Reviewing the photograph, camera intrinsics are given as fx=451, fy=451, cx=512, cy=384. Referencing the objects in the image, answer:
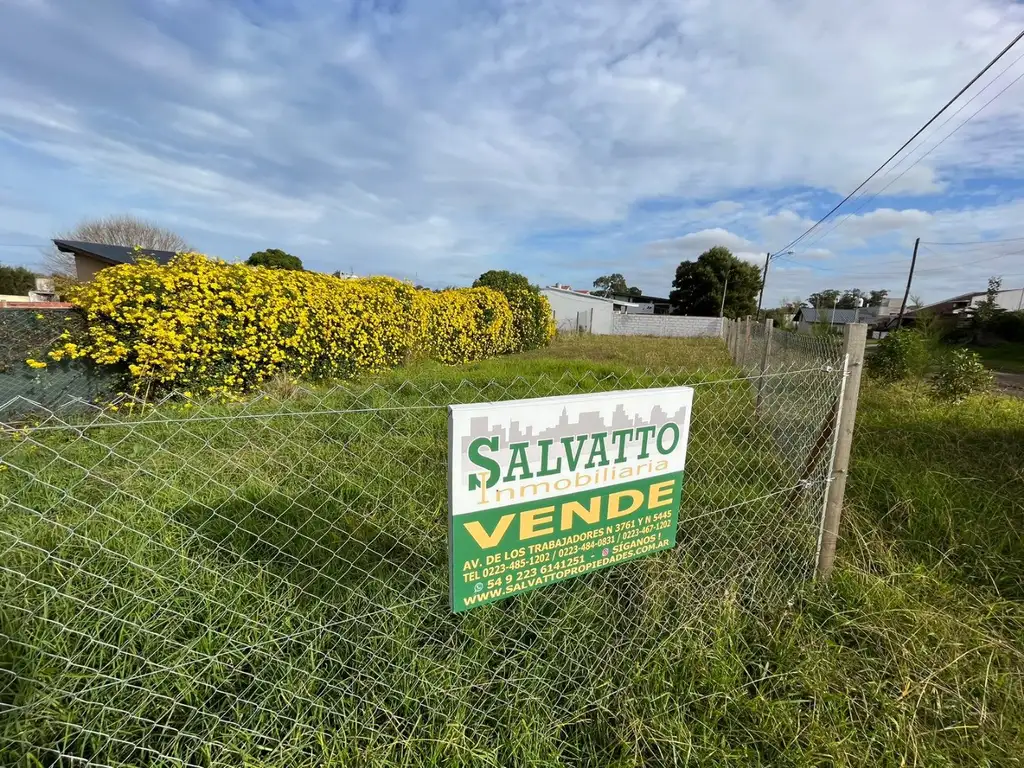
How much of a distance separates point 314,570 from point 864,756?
7.40ft

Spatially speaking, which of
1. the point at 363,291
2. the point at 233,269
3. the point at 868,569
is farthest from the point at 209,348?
the point at 868,569

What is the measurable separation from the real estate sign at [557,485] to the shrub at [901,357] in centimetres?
703

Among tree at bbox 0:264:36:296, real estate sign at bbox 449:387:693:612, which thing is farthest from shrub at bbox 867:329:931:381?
tree at bbox 0:264:36:296

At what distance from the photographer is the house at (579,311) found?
27656 millimetres

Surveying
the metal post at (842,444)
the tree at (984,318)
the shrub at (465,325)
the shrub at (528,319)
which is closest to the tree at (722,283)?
the tree at (984,318)

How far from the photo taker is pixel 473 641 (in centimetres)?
183

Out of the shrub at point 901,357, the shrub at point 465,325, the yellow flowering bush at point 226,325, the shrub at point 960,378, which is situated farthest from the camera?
the shrub at point 465,325

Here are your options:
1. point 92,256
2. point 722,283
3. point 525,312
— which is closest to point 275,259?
point 92,256

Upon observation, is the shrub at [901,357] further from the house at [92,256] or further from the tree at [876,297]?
the tree at [876,297]

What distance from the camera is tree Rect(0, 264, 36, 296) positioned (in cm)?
3195

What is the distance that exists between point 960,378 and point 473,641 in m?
6.74

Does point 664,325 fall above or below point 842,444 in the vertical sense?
above

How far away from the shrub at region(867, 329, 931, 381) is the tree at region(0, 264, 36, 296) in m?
46.7

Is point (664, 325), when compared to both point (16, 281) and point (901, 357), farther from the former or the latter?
point (16, 281)
